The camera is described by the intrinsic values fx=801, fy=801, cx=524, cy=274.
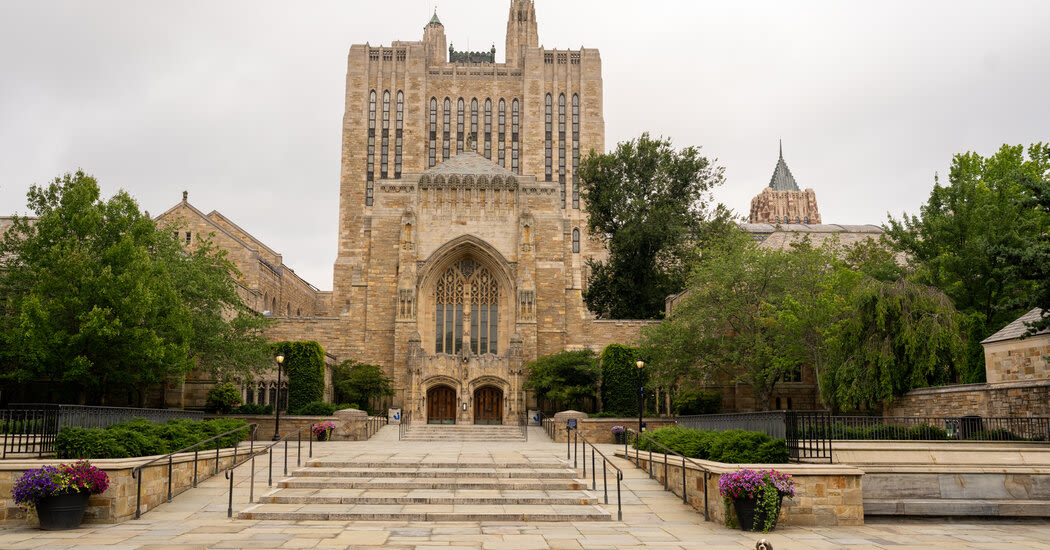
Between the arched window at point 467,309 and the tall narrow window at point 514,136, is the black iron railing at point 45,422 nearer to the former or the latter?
the arched window at point 467,309

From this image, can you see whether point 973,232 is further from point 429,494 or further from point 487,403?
point 429,494

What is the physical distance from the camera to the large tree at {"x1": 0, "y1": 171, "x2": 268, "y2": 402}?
82.4ft

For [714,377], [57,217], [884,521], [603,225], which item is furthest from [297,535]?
[603,225]

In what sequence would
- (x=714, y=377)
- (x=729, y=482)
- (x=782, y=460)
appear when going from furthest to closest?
1. (x=714, y=377)
2. (x=782, y=460)
3. (x=729, y=482)

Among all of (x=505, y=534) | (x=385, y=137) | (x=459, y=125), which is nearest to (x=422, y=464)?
(x=505, y=534)

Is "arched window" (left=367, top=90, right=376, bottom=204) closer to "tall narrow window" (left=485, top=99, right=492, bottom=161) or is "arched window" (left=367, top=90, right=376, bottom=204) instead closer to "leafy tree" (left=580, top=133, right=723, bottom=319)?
"tall narrow window" (left=485, top=99, right=492, bottom=161)

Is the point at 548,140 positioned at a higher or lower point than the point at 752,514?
higher

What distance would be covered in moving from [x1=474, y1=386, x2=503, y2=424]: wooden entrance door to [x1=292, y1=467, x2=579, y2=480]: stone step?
73.5 feet

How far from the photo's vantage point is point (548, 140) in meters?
70.8

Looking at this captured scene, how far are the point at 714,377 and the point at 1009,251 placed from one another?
19684 mm

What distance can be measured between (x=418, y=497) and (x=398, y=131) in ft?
192

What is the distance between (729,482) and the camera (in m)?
12.4

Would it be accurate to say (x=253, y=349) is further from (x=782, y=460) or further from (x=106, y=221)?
(x=782, y=460)

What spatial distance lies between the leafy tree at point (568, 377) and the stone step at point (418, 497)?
2104 centimetres
